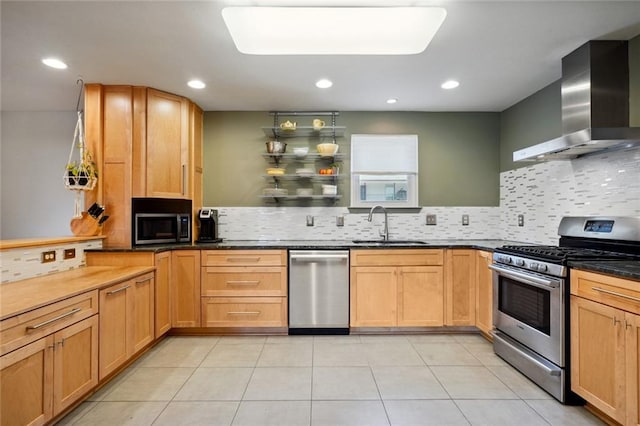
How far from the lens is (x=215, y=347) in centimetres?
281

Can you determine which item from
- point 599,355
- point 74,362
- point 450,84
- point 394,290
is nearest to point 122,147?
point 74,362

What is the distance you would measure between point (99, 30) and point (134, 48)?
244 mm

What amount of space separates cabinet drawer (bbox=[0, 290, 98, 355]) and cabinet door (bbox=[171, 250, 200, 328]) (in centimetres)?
104

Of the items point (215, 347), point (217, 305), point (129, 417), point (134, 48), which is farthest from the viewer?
A: point (217, 305)

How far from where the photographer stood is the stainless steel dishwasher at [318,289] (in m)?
3.05

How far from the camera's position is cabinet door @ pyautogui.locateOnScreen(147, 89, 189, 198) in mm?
3045

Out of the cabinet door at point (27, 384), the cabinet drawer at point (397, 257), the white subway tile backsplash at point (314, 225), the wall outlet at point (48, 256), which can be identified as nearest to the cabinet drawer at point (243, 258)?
the white subway tile backsplash at point (314, 225)

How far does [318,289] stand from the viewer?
3049 millimetres

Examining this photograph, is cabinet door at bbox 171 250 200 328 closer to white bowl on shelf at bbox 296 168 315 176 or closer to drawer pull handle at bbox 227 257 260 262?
drawer pull handle at bbox 227 257 260 262

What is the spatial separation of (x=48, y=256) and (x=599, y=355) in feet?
12.0

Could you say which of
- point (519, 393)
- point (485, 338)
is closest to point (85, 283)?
point (519, 393)

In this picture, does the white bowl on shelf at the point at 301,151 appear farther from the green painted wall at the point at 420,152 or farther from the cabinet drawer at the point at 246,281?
the cabinet drawer at the point at 246,281

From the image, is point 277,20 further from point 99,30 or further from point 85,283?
point 85,283

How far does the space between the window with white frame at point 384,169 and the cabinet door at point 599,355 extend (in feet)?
6.73
